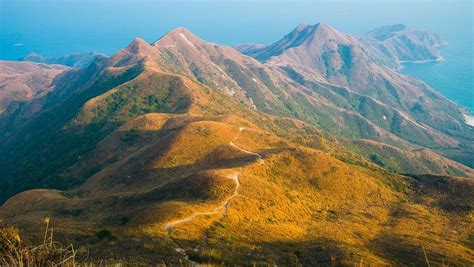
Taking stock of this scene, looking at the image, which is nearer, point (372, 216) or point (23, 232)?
point (23, 232)

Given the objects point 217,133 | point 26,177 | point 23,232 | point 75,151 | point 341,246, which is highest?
point 23,232

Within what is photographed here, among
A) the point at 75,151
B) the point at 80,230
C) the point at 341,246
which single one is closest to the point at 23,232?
the point at 80,230

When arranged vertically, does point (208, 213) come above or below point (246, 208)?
above

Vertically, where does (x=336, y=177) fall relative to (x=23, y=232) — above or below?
below

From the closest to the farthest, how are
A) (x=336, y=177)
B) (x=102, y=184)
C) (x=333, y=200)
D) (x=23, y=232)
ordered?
(x=23, y=232)
(x=333, y=200)
(x=336, y=177)
(x=102, y=184)

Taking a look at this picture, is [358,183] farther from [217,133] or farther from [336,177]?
[217,133]

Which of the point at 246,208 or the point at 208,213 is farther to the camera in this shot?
the point at 246,208

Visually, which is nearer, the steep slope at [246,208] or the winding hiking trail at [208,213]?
the winding hiking trail at [208,213]

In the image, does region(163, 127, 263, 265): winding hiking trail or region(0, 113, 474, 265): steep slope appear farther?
region(0, 113, 474, 265): steep slope
